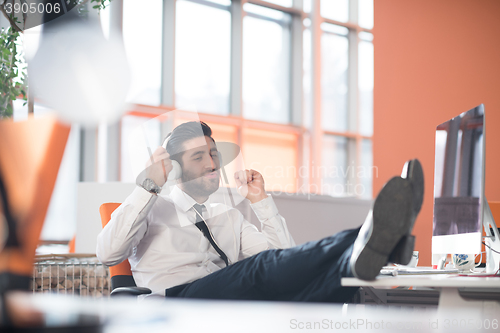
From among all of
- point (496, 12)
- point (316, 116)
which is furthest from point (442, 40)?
point (316, 116)

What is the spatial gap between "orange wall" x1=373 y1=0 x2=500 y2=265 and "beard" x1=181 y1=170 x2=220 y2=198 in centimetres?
255

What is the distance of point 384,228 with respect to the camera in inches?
34.9

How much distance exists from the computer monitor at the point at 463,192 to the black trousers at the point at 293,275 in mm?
356

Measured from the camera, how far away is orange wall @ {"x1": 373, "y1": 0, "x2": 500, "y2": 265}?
3.88 meters

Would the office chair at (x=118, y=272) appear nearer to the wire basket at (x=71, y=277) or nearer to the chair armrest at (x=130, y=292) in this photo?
the chair armrest at (x=130, y=292)

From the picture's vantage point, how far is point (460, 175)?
1.31 metres

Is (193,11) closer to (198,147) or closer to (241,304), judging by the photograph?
(198,147)

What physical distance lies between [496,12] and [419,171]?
3.63 meters

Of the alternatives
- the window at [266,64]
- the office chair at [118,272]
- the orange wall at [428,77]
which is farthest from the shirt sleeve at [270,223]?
the window at [266,64]

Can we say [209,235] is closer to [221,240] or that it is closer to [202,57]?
[221,240]

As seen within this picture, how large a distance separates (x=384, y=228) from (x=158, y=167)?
33.7 inches

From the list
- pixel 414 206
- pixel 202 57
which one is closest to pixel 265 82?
pixel 202 57

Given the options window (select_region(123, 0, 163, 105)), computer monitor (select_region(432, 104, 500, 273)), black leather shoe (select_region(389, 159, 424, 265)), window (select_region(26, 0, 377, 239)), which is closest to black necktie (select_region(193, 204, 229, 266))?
computer monitor (select_region(432, 104, 500, 273))

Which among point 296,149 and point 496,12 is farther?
point 296,149
